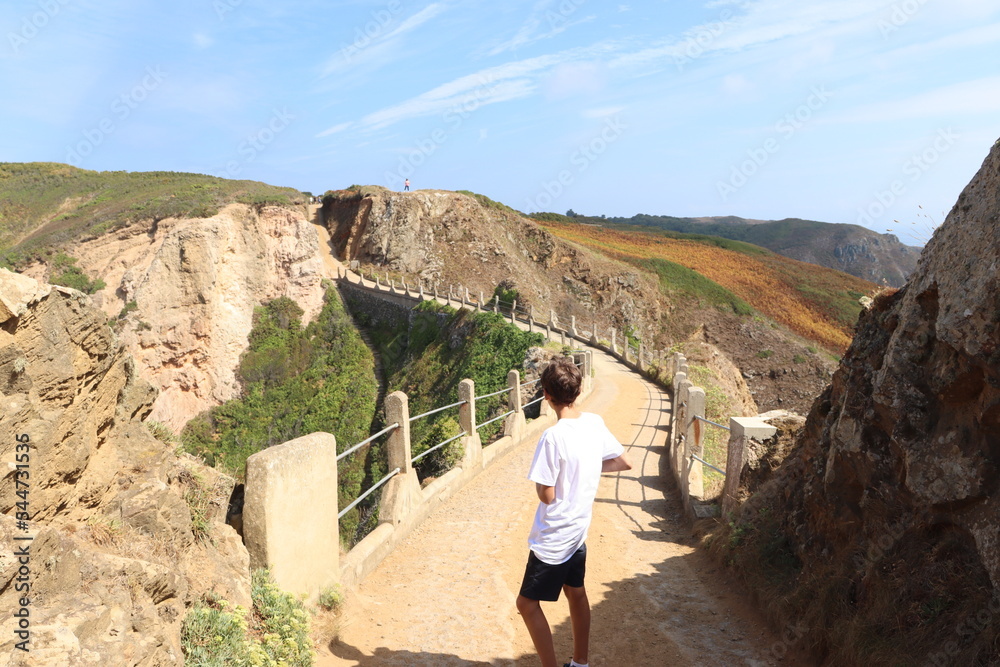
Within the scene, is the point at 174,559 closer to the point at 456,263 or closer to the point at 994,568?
the point at 994,568

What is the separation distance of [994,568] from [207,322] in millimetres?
33175

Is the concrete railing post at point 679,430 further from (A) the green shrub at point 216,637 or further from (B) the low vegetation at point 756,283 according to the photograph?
(B) the low vegetation at point 756,283

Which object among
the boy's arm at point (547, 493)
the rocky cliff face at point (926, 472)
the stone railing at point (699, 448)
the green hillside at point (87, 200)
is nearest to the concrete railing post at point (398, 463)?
the stone railing at point (699, 448)

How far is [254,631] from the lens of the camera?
12.1 feet

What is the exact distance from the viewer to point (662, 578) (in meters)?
5.93

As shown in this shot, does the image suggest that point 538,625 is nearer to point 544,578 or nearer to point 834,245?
point 544,578

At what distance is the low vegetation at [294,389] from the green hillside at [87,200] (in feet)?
25.0

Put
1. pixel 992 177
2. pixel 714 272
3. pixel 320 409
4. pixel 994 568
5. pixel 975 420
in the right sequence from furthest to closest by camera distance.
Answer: pixel 714 272
pixel 320 409
pixel 992 177
pixel 975 420
pixel 994 568

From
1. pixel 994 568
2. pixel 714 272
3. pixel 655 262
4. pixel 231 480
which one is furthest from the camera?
pixel 714 272

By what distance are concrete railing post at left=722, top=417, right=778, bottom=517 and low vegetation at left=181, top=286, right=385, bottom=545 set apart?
18231mm

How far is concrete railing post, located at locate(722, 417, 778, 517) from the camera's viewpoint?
6289mm

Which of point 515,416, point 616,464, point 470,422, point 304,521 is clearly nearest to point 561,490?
point 616,464

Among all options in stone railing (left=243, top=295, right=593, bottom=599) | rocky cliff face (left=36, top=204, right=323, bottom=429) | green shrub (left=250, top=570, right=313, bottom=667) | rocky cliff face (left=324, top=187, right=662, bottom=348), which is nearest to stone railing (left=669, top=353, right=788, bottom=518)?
stone railing (left=243, top=295, right=593, bottom=599)

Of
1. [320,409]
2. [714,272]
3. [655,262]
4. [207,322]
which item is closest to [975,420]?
[320,409]
